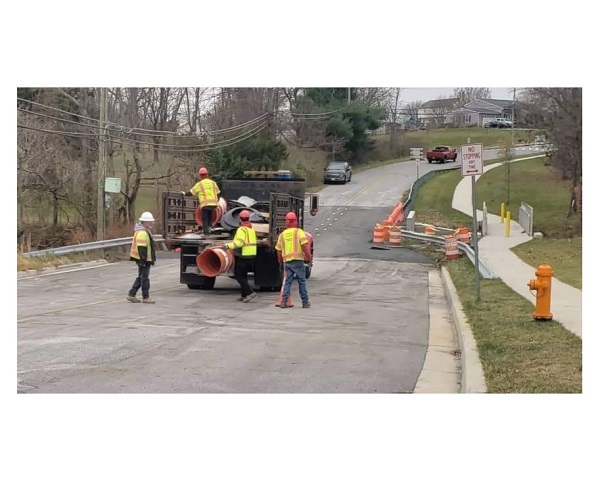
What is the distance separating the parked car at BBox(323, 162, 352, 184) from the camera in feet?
152

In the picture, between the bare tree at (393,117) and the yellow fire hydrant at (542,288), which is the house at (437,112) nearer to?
the bare tree at (393,117)

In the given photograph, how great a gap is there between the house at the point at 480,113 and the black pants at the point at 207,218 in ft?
54.5

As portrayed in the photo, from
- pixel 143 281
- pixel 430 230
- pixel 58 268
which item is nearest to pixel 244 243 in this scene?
pixel 143 281

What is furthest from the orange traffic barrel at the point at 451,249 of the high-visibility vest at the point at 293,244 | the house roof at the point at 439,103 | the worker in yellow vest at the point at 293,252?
the high-visibility vest at the point at 293,244

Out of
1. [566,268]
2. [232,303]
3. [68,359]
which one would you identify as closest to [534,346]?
[68,359]

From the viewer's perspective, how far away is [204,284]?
16203mm

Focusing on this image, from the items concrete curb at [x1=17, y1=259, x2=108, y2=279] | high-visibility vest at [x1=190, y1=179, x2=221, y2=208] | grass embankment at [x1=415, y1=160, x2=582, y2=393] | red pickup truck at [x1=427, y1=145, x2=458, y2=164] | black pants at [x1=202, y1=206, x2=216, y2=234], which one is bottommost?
concrete curb at [x1=17, y1=259, x2=108, y2=279]

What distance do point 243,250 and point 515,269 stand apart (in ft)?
27.0

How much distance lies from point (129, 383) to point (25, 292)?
8.83 m

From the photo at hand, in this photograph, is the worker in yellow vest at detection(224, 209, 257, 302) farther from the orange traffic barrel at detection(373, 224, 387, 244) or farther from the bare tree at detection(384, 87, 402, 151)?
the bare tree at detection(384, 87, 402, 151)

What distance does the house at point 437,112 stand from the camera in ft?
101

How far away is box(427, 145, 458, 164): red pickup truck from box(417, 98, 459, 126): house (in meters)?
2.88

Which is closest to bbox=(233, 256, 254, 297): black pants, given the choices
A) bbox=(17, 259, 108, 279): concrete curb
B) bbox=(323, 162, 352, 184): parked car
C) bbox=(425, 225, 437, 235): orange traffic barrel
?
bbox=(17, 259, 108, 279): concrete curb

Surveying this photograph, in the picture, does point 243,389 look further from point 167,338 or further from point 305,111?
point 305,111
